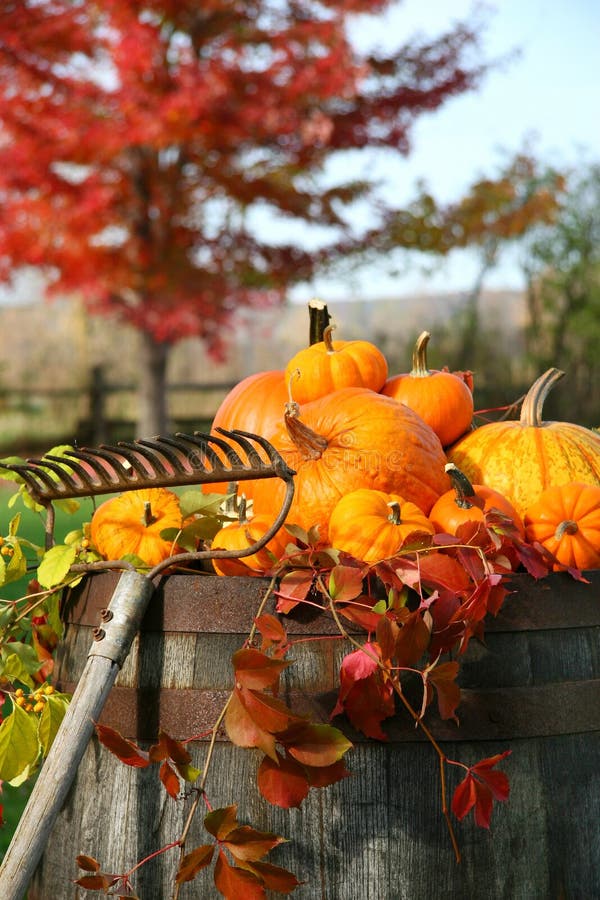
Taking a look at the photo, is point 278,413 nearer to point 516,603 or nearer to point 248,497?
point 248,497

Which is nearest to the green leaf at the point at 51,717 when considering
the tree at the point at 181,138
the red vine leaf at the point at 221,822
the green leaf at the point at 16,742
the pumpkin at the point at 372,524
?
the green leaf at the point at 16,742

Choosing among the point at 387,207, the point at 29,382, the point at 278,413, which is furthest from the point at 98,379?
the point at 278,413

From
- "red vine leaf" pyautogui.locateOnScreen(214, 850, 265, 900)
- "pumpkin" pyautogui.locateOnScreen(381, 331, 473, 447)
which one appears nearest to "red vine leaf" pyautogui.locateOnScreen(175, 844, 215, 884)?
"red vine leaf" pyautogui.locateOnScreen(214, 850, 265, 900)

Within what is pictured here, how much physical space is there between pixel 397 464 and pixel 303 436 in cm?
15

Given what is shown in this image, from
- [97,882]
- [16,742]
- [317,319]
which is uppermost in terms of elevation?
[317,319]

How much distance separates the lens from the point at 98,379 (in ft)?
37.6

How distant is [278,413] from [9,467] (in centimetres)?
52

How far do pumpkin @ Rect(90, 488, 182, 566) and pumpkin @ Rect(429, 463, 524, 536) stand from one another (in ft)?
1.34

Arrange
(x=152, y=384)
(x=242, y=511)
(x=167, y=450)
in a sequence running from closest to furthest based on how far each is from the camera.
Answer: (x=167, y=450) → (x=242, y=511) → (x=152, y=384)

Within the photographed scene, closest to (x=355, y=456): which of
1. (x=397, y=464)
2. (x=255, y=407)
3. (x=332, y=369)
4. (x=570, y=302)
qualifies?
(x=397, y=464)

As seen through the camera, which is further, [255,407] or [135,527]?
[255,407]

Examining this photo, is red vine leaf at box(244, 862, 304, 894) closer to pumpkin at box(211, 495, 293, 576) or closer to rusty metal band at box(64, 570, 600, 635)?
rusty metal band at box(64, 570, 600, 635)

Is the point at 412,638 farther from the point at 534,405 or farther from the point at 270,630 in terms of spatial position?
the point at 534,405

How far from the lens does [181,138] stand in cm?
821
